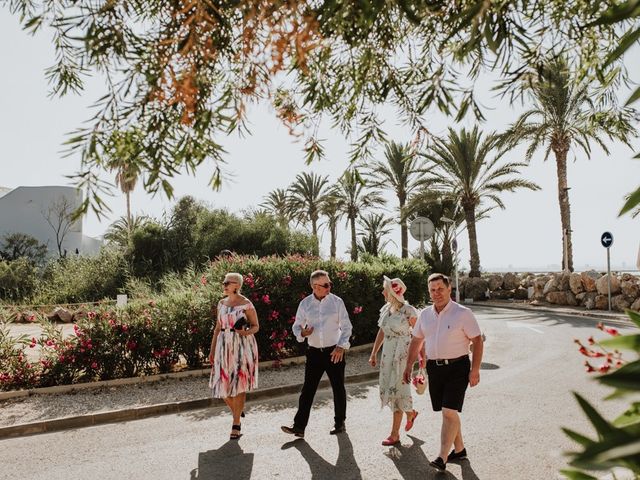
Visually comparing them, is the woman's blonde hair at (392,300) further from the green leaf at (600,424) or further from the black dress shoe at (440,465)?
the green leaf at (600,424)

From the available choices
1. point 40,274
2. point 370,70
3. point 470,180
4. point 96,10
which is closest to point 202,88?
point 96,10

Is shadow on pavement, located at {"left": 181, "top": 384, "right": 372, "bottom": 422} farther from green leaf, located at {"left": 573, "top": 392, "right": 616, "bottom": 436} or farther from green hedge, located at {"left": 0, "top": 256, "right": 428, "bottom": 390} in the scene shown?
green leaf, located at {"left": 573, "top": 392, "right": 616, "bottom": 436}

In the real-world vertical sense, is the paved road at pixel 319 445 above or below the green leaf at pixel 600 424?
below

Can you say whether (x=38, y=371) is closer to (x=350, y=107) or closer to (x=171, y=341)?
(x=171, y=341)

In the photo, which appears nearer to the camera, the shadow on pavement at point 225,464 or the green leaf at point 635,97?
the green leaf at point 635,97

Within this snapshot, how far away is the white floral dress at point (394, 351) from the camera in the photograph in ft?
20.7

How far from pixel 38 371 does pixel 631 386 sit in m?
10.3

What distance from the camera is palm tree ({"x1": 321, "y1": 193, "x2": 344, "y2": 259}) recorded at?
42062mm

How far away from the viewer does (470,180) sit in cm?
2905

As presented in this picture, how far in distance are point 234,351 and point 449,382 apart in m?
2.66

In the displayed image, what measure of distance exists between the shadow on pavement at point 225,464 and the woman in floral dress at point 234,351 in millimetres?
628

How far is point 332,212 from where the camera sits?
43062mm

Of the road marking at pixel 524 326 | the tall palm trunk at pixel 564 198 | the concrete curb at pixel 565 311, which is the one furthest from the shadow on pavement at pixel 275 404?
the tall palm trunk at pixel 564 198

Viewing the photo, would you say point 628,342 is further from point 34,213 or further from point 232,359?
point 34,213
